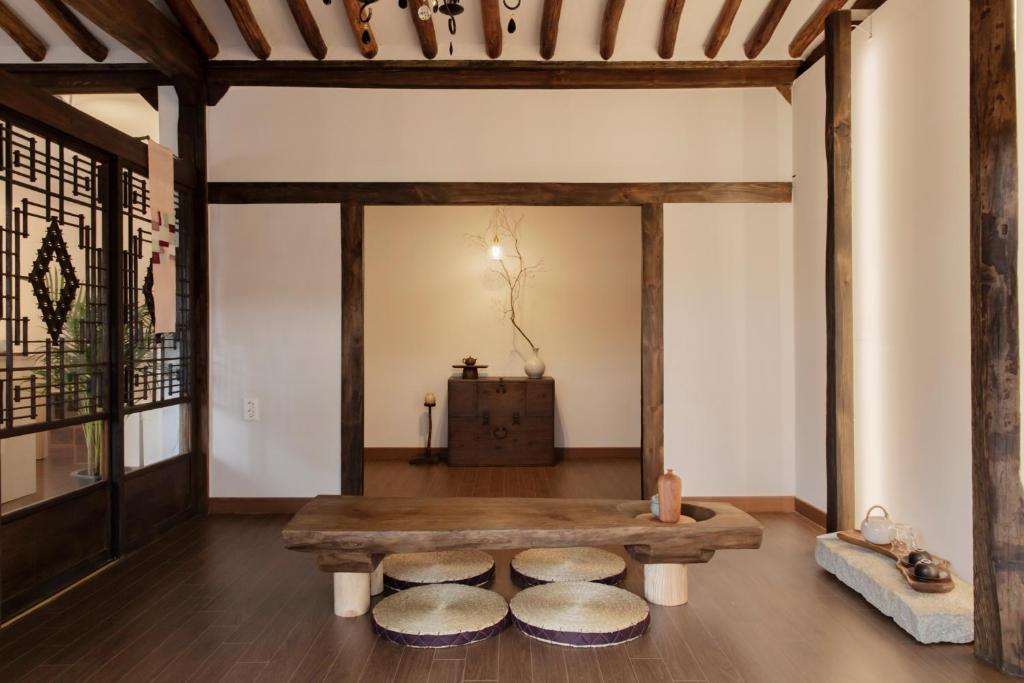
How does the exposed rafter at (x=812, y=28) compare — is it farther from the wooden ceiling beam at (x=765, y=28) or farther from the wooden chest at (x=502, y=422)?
the wooden chest at (x=502, y=422)

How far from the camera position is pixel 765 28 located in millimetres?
4461

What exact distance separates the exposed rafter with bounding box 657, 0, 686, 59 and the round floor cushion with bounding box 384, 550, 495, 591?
3339 millimetres

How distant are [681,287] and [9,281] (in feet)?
12.4

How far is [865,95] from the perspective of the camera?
12.9ft

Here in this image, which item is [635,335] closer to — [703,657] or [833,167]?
[833,167]

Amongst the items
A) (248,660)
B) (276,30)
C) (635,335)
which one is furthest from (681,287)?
(248,660)

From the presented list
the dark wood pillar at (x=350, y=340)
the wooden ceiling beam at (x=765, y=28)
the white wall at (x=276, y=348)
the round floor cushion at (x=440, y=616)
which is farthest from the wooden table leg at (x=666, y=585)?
the wooden ceiling beam at (x=765, y=28)

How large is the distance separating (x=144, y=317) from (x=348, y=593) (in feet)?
7.13

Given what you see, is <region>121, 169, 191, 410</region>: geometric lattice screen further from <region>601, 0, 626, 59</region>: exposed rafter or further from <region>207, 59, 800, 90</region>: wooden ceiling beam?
<region>601, 0, 626, 59</region>: exposed rafter

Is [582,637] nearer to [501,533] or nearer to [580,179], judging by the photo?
[501,533]

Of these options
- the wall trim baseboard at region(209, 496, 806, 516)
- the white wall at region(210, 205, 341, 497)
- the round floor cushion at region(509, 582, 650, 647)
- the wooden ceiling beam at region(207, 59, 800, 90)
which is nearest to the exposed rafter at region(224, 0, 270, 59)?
the wooden ceiling beam at region(207, 59, 800, 90)

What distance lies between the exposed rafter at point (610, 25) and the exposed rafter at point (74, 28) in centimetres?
314

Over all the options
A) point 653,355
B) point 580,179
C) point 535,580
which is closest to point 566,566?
point 535,580

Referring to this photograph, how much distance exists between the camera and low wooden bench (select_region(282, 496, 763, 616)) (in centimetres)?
285
